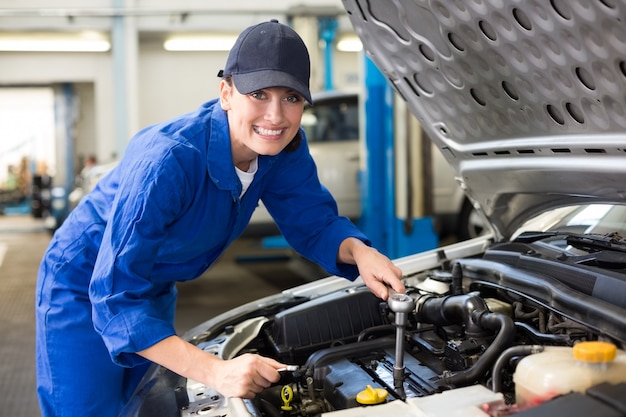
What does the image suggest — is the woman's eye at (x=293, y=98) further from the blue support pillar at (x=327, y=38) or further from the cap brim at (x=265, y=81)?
the blue support pillar at (x=327, y=38)

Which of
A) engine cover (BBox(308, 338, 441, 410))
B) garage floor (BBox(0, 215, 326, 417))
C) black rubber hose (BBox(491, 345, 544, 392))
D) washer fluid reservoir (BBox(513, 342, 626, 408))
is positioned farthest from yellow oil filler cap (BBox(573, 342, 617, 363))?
garage floor (BBox(0, 215, 326, 417))

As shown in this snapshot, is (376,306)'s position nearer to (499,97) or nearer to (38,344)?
(499,97)

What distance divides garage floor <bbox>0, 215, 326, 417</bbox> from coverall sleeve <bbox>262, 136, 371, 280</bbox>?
1789mm

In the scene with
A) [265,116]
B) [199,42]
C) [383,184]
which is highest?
[199,42]

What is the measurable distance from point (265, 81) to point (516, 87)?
56 centimetres

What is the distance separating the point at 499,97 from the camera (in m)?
1.51

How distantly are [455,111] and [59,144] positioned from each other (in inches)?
446

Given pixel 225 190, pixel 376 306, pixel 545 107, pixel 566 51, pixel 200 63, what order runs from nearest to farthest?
pixel 566 51, pixel 545 107, pixel 225 190, pixel 376 306, pixel 200 63

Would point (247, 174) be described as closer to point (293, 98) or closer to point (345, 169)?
point (293, 98)

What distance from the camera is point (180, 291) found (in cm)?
540

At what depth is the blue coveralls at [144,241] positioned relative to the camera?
4.50 feet

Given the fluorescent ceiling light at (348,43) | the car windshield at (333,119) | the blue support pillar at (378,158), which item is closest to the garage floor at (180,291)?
the blue support pillar at (378,158)

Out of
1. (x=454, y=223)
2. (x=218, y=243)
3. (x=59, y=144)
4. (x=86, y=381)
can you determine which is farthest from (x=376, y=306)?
(x=59, y=144)

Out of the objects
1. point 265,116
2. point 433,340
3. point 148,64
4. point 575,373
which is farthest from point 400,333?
point 148,64
